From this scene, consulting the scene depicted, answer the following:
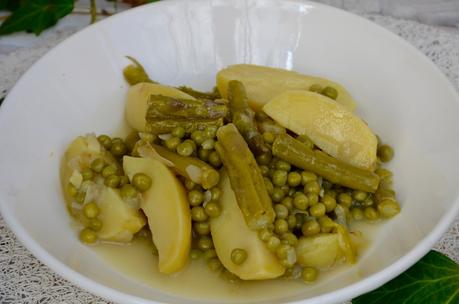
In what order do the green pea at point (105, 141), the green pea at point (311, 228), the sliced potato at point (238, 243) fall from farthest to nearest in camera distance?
the green pea at point (105, 141) → the green pea at point (311, 228) → the sliced potato at point (238, 243)

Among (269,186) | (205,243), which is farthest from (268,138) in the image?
(205,243)

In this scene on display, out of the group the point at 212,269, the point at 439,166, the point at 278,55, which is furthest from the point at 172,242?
the point at 278,55

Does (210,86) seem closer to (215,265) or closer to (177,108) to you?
(177,108)

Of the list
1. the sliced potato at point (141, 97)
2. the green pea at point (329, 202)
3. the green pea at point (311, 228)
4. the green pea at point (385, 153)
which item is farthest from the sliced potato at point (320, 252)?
the sliced potato at point (141, 97)

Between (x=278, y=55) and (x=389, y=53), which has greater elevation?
(x=389, y=53)

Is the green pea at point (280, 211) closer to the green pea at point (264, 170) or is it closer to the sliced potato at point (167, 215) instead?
the green pea at point (264, 170)

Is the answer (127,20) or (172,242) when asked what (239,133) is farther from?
(127,20)
